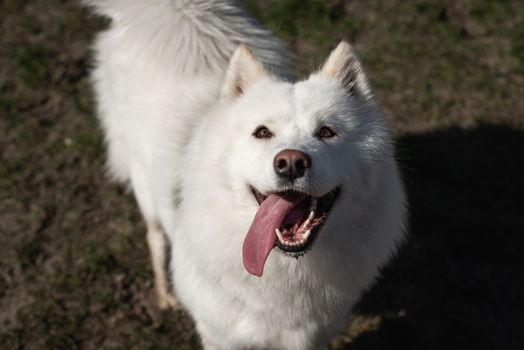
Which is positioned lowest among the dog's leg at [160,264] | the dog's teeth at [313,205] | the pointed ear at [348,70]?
the dog's leg at [160,264]

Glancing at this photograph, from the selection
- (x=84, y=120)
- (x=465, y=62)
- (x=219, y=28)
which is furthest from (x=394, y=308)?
(x=84, y=120)

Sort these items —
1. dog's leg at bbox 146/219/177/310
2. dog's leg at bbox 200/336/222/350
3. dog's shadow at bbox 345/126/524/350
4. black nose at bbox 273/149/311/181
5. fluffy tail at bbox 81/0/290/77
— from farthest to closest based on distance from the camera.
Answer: dog's leg at bbox 146/219/177/310
dog's shadow at bbox 345/126/524/350
fluffy tail at bbox 81/0/290/77
dog's leg at bbox 200/336/222/350
black nose at bbox 273/149/311/181

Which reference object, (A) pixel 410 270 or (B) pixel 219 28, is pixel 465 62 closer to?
(A) pixel 410 270

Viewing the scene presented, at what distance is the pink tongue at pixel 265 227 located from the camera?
7.16ft

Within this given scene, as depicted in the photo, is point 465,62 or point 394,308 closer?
point 394,308

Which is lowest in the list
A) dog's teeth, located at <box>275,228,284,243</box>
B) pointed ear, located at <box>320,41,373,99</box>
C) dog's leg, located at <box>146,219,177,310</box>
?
dog's leg, located at <box>146,219,177,310</box>

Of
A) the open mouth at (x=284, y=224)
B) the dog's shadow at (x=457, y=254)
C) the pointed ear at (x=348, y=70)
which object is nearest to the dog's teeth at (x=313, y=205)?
the open mouth at (x=284, y=224)

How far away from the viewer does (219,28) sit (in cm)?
314

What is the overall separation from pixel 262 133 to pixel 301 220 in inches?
15.1

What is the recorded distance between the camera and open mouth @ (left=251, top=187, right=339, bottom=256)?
7.20ft

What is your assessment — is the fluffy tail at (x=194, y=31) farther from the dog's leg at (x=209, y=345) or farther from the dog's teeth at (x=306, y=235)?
the dog's leg at (x=209, y=345)

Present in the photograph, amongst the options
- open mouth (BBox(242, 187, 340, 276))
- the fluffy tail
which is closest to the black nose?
open mouth (BBox(242, 187, 340, 276))

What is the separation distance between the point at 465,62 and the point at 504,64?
34 cm

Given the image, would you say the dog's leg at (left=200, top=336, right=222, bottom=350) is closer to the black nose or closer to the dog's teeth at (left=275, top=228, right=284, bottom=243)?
the dog's teeth at (left=275, top=228, right=284, bottom=243)
